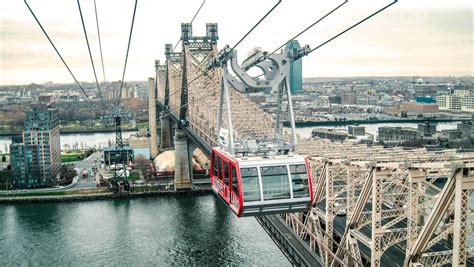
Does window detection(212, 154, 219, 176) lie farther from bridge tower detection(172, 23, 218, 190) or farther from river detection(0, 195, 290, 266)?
bridge tower detection(172, 23, 218, 190)

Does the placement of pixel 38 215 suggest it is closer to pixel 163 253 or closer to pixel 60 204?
pixel 60 204

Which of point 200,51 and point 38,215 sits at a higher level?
point 200,51

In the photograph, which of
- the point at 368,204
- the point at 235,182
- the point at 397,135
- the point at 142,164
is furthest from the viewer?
the point at 397,135

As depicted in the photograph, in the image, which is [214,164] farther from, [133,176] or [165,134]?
[165,134]

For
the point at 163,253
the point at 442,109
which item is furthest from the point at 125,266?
the point at 442,109

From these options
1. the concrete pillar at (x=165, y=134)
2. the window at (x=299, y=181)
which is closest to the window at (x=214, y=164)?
the window at (x=299, y=181)

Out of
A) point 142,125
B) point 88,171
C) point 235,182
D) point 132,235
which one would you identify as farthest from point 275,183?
point 142,125
